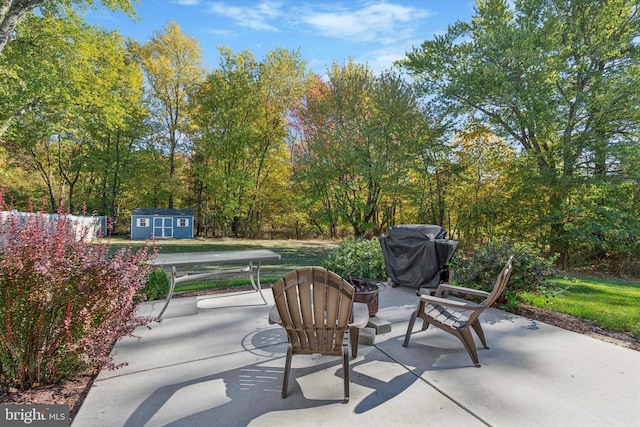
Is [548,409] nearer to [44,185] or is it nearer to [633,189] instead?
[633,189]

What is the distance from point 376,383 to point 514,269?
2647mm

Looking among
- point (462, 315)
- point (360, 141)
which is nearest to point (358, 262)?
point (462, 315)

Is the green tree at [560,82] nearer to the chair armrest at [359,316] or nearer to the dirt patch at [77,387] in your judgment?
the dirt patch at [77,387]

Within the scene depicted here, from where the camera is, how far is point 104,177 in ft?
61.2

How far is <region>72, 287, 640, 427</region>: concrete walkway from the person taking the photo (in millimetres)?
1675

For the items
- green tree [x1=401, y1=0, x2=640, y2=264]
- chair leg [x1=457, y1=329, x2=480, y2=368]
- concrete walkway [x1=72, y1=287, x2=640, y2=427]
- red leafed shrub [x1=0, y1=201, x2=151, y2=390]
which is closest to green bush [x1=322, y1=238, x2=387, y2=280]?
concrete walkway [x1=72, y1=287, x2=640, y2=427]

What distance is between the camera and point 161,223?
17.3m

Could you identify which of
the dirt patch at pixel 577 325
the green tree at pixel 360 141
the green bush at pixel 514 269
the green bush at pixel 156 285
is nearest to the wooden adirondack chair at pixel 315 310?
the green bush at pixel 514 269

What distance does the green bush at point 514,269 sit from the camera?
11.6 feet

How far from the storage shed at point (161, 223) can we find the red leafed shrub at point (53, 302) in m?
16.4

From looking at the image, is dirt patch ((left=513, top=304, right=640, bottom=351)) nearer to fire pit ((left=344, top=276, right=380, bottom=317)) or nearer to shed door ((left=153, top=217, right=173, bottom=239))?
fire pit ((left=344, top=276, right=380, bottom=317))

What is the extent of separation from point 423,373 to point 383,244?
2851mm

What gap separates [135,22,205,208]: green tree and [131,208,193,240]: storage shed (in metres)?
2.41

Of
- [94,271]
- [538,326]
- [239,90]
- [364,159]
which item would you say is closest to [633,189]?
[364,159]
